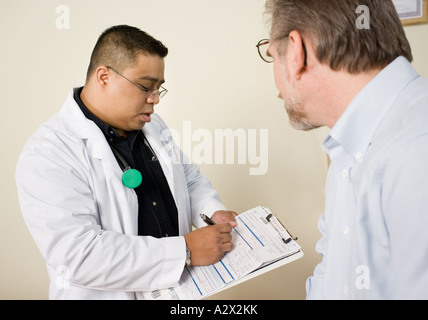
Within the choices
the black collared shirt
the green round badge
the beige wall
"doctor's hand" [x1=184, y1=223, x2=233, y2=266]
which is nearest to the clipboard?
"doctor's hand" [x1=184, y1=223, x2=233, y2=266]

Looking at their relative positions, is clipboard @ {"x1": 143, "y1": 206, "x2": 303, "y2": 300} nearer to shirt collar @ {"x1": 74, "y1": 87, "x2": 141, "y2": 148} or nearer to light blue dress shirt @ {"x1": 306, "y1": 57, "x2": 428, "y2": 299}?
light blue dress shirt @ {"x1": 306, "y1": 57, "x2": 428, "y2": 299}

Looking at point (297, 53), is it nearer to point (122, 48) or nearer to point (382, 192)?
point (382, 192)

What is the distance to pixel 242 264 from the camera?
112 cm

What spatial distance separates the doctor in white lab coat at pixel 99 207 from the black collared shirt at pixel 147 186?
35 millimetres

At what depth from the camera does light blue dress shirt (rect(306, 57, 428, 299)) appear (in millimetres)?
612

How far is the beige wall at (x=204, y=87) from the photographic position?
2006mm

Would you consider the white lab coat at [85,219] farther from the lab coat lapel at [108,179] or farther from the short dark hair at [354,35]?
the short dark hair at [354,35]

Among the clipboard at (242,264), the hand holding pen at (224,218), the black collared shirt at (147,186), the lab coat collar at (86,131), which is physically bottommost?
the clipboard at (242,264)

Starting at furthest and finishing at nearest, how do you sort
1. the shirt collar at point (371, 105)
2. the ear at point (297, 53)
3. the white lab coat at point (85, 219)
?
the white lab coat at point (85, 219)
the ear at point (297, 53)
the shirt collar at point (371, 105)

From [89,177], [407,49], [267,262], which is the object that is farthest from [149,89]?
[407,49]

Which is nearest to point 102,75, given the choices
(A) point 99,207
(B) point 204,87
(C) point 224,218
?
(A) point 99,207

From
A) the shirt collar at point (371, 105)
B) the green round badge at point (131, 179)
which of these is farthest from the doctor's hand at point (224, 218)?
the shirt collar at point (371, 105)
